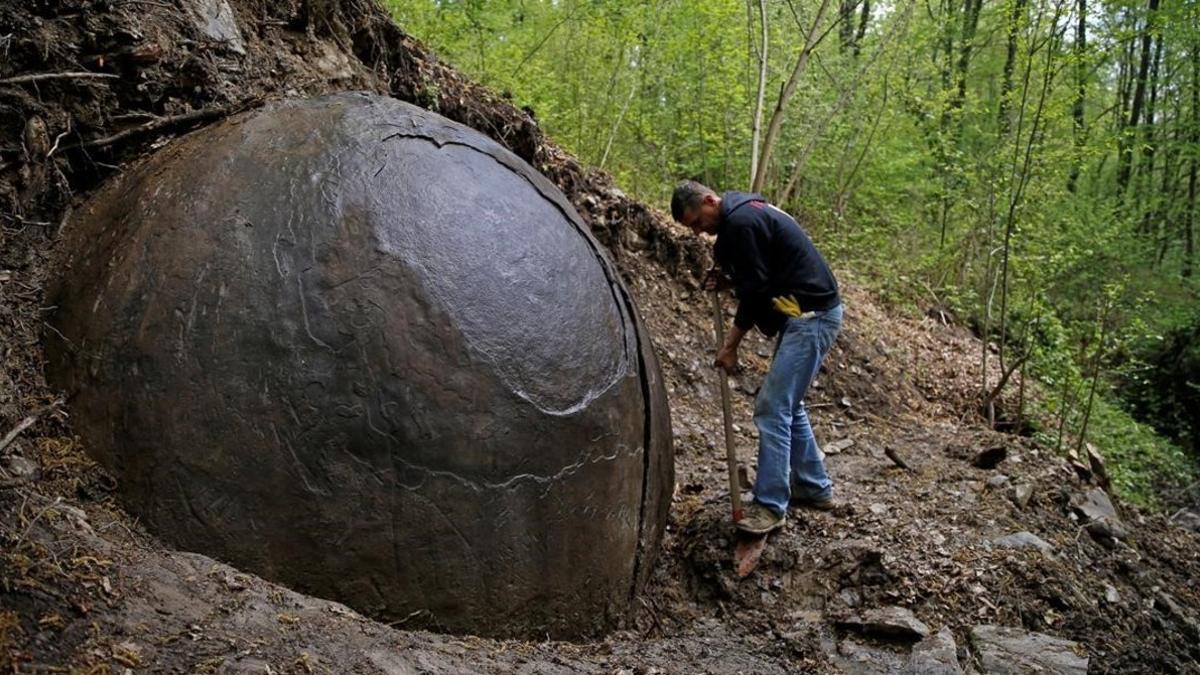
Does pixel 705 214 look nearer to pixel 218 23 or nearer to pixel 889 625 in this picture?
pixel 889 625

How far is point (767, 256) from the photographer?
181 inches

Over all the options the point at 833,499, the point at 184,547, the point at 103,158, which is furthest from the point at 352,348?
the point at 833,499

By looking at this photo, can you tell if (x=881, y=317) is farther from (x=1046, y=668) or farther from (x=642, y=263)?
(x=1046, y=668)

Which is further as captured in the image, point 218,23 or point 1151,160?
point 1151,160

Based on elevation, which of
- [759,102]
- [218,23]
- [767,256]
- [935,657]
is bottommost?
[935,657]

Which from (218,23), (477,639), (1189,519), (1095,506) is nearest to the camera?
(477,639)

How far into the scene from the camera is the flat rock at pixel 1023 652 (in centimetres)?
392

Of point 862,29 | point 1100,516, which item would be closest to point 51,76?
point 1100,516

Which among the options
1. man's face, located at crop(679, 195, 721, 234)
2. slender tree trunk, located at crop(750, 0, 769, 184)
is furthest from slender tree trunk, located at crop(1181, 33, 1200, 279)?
man's face, located at crop(679, 195, 721, 234)

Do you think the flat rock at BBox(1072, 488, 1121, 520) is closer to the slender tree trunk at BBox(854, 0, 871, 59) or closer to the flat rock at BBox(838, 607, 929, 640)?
the flat rock at BBox(838, 607, 929, 640)

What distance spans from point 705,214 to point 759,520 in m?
1.61

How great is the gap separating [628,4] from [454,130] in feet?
21.3

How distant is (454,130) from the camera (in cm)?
369

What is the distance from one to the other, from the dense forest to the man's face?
3509 mm
